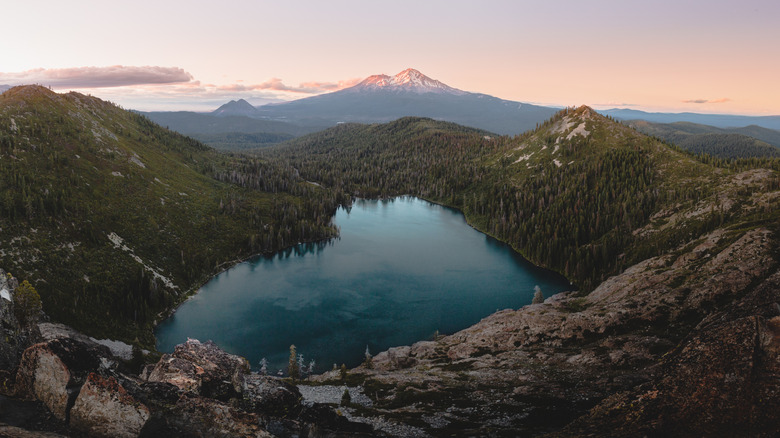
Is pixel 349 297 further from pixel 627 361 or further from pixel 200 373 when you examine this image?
pixel 627 361

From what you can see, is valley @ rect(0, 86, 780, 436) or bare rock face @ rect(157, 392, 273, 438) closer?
valley @ rect(0, 86, 780, 436)

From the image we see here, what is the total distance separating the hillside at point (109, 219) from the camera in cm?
8377

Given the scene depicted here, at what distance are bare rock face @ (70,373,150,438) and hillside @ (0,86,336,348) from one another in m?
67.3

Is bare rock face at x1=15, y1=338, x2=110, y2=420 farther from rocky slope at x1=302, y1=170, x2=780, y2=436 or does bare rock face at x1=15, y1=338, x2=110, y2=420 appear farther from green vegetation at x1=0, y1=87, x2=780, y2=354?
green vegetation at x1=0, y1=87, x2=780, y2=354

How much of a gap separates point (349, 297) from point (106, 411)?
88956mm

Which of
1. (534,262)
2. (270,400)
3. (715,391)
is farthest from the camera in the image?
(534,262)

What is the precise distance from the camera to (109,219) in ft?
376

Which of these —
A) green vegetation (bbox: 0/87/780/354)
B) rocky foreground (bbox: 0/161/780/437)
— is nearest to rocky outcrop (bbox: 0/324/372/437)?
rocky foreground (bbox: 0/161/780/437)

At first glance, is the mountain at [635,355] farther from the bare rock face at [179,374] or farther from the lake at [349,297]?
the lake at [349,297]

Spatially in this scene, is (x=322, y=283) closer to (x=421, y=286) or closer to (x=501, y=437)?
(x=421, y=286)

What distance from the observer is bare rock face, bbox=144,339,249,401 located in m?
30.8

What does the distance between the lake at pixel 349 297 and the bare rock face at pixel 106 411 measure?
5653cm

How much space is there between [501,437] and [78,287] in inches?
3875

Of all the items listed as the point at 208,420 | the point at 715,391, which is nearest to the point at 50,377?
the point at 208,420
